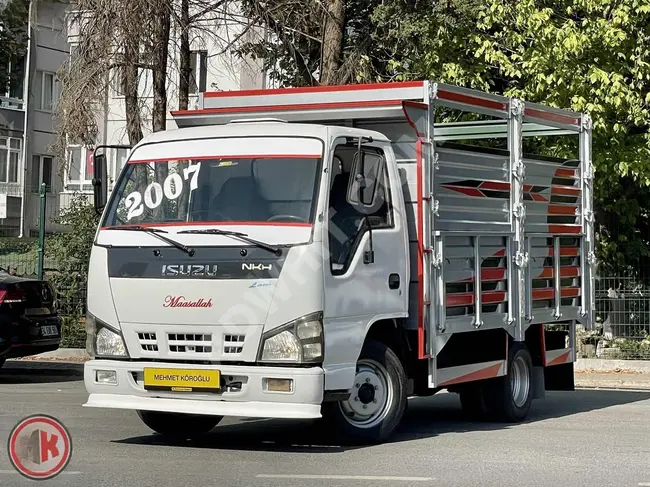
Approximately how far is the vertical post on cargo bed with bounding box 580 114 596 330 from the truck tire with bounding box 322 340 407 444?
3677mm

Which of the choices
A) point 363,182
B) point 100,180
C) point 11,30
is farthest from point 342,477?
point 11,30

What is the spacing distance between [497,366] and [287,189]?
10.6ft

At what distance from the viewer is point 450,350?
12227 millimetres

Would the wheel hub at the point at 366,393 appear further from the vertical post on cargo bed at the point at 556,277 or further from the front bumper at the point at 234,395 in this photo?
the vertical post on cargo bed at the point at 556,277

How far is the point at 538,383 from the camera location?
1402 cm

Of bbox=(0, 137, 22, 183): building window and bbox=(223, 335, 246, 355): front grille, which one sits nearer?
bbox=(223, 335, 246, 355): front grille

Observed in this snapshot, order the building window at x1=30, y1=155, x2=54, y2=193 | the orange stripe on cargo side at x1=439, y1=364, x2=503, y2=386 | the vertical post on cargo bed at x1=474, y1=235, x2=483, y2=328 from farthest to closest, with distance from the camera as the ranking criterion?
1. the building window at x1=30, y1=155, x2=54, y2=193
2. the vertical post on cargo bed at x1=474, y1=235, x2=483, y2=328
3. the orange stripe on cargo side at x1=439, y1=364, x2=503, y2=386

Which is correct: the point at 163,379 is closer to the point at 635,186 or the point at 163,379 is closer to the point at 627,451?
the point at 627,451

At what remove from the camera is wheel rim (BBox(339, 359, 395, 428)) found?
1130 centimetres

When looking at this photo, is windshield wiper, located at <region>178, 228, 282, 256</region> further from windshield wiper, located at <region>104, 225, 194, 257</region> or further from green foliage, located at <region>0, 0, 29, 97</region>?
green foliage, located at <region>0, 0, 29, 97</region>

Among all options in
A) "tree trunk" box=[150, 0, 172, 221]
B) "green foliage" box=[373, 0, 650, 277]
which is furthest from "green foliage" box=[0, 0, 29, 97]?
"green foliage" box=[373, 0, 650, 277]

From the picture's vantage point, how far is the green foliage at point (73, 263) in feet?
75.1

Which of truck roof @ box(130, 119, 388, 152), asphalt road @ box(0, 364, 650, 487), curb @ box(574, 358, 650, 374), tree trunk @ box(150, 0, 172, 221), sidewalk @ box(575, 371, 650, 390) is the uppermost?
tree trunk @ box(150, 0, 172, 221)

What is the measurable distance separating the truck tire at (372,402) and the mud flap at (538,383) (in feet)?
8.96
